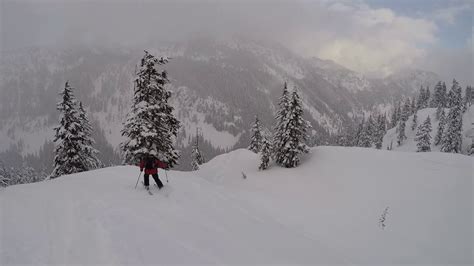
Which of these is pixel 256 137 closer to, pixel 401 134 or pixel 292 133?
pixel 292 133

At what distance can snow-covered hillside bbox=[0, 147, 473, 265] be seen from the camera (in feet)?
21.7

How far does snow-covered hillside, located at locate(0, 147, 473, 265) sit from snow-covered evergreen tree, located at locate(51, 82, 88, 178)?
1324 centimetres

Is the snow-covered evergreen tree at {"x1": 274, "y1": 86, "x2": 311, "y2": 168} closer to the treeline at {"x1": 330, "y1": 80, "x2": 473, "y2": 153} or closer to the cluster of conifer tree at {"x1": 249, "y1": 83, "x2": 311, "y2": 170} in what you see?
the cluster of conifer tree at {"x1": 249, "y1": 83, "x2": 311, "y2": 170}

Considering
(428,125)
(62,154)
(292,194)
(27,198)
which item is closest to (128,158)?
(62,154)

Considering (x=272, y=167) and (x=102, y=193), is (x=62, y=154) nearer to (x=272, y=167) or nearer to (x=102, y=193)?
(x=102, y=193)

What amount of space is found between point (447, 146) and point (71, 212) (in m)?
81.1

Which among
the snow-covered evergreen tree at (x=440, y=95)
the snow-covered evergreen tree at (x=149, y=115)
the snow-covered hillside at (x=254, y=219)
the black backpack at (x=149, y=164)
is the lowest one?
the snow-covered hillside at (x=254, y=219)

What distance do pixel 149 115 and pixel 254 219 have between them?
15.9 metres

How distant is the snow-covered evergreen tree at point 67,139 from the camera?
2659 centimetres

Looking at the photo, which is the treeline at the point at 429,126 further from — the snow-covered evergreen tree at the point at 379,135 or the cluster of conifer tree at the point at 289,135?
the cluster of conifer tree at the point at 289,135

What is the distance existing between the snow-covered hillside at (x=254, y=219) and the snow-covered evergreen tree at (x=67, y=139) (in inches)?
521

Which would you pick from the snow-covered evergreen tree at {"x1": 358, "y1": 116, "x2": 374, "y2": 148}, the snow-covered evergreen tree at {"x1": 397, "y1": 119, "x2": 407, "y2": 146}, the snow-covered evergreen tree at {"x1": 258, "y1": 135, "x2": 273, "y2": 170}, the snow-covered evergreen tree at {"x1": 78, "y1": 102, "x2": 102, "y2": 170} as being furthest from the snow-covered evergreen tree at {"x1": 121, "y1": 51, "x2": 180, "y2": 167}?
the snow-covered evergreen tree at {"x1": 397, "y1": 119, "x2": 407, "y2": 146}

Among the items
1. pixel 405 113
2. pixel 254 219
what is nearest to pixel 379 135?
pixel 405 113

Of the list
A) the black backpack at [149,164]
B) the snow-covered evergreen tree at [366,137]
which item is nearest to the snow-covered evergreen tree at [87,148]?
the black backpack at [149,164]
